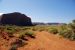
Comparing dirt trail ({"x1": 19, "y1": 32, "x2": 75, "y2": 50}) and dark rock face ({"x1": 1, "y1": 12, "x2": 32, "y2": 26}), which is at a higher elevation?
dirt trail ({"x1": 19, "y1": 32, "x2": 75, "y2": 50})

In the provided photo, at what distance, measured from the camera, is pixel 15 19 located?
65500 millimetres

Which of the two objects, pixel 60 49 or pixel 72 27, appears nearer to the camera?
pixel 60 49

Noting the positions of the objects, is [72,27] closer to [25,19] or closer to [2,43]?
[2,43]

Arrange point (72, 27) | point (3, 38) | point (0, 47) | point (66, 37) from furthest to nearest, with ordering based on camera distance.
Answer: point (72, 27), point (66, 37), point (3, 38), point (0, 47)

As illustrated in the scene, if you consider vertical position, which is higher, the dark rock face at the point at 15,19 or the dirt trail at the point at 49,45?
the dirt trail at the point at 49,45

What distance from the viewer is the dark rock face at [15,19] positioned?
2435 inches

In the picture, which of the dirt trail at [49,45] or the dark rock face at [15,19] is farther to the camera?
the dark rock face at [15,19]

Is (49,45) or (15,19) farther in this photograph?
(15,19)

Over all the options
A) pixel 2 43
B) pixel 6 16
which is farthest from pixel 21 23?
pixel 2 43

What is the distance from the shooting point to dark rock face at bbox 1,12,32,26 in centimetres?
6184

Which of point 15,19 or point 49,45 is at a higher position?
point 49,45

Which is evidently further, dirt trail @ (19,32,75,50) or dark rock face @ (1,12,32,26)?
dark rock face @ (1,12,32,26)

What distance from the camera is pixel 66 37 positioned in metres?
18.2

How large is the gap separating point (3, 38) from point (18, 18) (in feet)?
163
